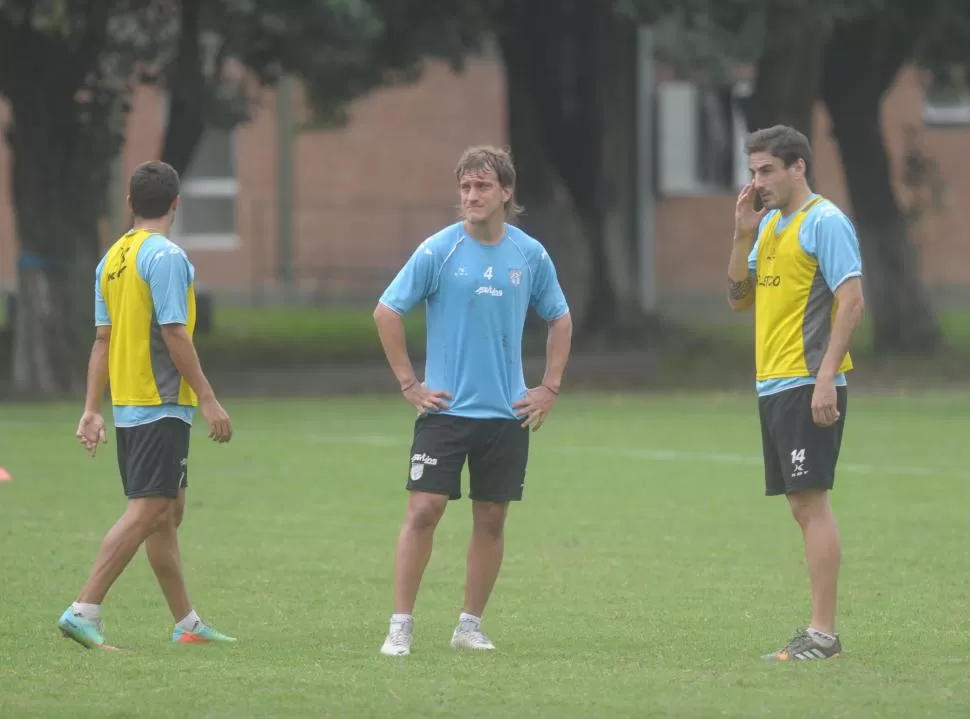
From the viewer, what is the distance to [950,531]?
11.6m

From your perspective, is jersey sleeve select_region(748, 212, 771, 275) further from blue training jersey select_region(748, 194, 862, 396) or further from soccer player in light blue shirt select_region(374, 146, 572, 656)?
soccer player in light blue shirt select_region(374, 146, 572, 656)

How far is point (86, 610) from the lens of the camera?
25.0 ft

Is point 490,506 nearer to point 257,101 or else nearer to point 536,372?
point 536,372

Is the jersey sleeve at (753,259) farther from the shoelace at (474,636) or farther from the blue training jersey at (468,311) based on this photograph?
the shoelace at (474,636)

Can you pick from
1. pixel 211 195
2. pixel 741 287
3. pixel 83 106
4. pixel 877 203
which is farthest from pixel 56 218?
pixel 211 195

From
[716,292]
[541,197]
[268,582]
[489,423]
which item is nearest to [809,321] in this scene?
[489,423]

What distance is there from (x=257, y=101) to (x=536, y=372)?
30.7 ft

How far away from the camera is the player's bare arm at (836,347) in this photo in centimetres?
727

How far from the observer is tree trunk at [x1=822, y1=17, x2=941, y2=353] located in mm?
28359

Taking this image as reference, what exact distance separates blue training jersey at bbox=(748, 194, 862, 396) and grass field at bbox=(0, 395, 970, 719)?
1125 millimetres

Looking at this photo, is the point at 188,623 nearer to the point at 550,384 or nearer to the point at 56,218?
the point at 550,384

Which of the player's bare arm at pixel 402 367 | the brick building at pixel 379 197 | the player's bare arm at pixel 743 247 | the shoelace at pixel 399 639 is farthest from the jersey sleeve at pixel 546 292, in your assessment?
the brick building at pixel 379 197

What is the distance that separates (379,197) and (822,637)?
3661 cm

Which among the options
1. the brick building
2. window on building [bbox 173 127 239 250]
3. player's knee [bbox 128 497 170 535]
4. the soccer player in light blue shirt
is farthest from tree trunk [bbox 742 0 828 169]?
window on building [bbox 173 127 239 250]
